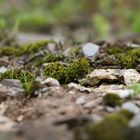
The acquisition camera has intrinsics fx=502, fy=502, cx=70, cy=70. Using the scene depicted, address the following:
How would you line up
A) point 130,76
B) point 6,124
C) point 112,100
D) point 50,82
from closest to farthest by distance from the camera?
point 6,124 < point 112,100 < point 50,82 < point 130,76

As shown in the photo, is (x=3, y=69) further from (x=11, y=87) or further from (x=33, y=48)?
(x=11, y=87)

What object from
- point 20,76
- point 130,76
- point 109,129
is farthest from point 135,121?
point 20,76

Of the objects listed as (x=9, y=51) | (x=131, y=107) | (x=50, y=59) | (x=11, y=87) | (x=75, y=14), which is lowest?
(x=75, y=14)

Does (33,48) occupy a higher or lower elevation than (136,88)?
lower

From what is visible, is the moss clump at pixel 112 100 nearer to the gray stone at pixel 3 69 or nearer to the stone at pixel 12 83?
the stone at pixel 12 83

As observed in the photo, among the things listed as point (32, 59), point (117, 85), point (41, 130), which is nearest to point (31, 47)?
point (32, 59)

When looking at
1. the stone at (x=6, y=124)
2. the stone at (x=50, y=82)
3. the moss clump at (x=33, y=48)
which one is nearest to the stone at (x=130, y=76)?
the stone at (x=50, y=82)
